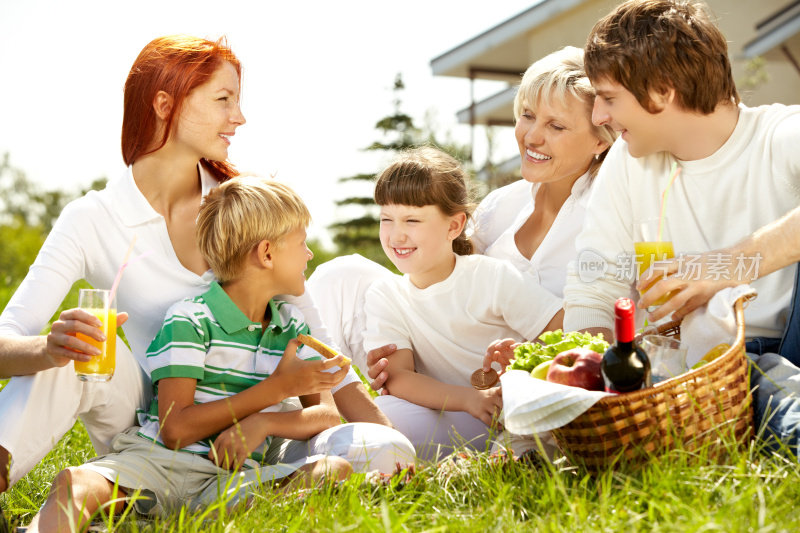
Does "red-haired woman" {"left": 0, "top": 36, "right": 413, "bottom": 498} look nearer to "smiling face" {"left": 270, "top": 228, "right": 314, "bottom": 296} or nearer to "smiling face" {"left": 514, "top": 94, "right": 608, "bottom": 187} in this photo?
"smiling face" {"left": 270, "top": 228, "right": 314, "bottom": 296}

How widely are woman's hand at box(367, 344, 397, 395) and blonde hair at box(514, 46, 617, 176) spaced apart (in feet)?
4.47

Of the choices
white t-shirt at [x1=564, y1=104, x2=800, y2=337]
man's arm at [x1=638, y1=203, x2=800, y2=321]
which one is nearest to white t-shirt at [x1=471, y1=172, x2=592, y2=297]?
white t-shirt at [x1=564, y1=104, x2=800, y2=337]

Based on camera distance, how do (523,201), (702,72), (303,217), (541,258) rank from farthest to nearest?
(523,201) → (541,258) → (303,217) → (702,72)

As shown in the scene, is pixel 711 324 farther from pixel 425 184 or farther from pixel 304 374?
pixel 425 184

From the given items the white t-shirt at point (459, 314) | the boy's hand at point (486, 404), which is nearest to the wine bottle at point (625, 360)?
the boy's hand at point (486, 404)

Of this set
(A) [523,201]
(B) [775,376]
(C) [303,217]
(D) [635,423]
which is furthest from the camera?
(A) [523,201]

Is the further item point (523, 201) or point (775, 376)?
point (523, 201)

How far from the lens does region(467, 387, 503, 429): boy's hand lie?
367cm

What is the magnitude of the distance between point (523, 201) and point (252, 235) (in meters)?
1.79

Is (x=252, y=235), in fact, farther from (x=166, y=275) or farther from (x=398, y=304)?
(x=398, y=304)

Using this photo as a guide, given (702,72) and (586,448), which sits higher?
(702,72)

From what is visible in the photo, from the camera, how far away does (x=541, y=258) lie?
423 cm

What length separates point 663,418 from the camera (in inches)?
98.7

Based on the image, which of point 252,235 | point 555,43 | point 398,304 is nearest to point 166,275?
point 252,235
